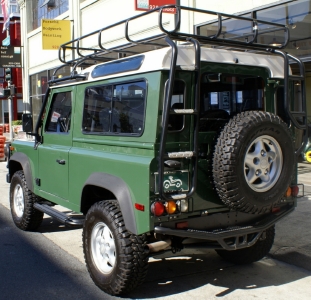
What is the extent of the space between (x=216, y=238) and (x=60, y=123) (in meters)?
2.51

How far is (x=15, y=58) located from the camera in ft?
78.8

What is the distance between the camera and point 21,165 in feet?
20.3

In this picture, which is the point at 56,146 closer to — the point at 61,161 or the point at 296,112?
the point at 61,161

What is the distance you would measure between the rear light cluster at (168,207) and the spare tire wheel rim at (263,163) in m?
0.57

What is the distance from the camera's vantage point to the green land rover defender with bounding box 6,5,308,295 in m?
3.65

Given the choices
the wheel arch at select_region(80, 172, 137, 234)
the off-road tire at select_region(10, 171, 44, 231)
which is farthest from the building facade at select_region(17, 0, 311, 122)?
the wheel arch at select_region(80, 172, 137, 234)

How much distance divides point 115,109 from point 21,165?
2.50 meters

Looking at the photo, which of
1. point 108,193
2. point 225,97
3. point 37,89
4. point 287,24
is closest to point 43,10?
point 37,89

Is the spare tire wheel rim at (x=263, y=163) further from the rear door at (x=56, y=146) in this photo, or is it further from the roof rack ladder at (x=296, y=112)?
the rear door at (x=56, y=146)

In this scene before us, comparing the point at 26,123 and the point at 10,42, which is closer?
the point at 26,123

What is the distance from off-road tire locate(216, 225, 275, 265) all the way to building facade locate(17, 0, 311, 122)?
548cm

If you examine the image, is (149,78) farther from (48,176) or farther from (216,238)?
(48,176)

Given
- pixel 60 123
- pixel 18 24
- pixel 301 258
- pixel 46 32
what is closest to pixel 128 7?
pixel 46 32

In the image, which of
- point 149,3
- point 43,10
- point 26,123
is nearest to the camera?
point 26,123
